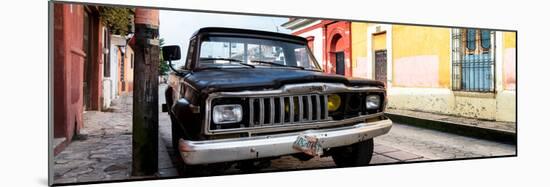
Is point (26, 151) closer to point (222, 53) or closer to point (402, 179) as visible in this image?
point (222, 53)

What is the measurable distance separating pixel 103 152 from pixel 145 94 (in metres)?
0.45

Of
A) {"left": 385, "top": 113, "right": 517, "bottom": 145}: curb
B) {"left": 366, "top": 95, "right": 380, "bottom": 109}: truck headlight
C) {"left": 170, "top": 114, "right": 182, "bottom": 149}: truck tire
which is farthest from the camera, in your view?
{"left": 385, "top": 113, "right": 517, "bottom": 145}: curb

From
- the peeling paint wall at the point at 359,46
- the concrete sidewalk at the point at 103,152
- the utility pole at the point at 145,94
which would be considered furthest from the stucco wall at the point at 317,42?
the concrete sidewalk at the point at 103,152

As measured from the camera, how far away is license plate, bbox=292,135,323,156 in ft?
8.97

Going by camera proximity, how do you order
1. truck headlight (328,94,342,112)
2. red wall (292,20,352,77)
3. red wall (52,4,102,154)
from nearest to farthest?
red wall (52,4,102,154), truck headlight (328,94,342,112), red wall (292,20,352,77)

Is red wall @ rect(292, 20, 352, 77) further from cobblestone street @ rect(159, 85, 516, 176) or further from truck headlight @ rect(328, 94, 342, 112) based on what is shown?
cobblestone street @ rect(159, 85, 516, 176)

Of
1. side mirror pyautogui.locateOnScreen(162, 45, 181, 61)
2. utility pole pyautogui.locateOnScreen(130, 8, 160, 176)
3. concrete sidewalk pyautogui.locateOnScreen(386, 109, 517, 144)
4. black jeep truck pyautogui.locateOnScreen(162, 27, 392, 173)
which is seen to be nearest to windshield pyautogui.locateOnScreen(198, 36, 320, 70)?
black jeep truck pyautogui.locateOnScreen(162, 27, 392, 173)

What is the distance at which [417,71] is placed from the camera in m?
3.50

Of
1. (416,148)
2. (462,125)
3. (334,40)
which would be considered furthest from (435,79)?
(334,40)

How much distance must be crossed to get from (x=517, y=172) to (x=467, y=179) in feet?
1.80

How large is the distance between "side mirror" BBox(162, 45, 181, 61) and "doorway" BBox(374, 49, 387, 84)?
1553 millimetres

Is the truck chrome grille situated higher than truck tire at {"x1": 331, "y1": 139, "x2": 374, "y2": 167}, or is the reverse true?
the truck chrome grille

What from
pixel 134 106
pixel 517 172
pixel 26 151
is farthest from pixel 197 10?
pixel 517 172

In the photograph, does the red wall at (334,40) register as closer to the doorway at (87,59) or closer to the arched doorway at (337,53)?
the arched doorway at (337,53)
